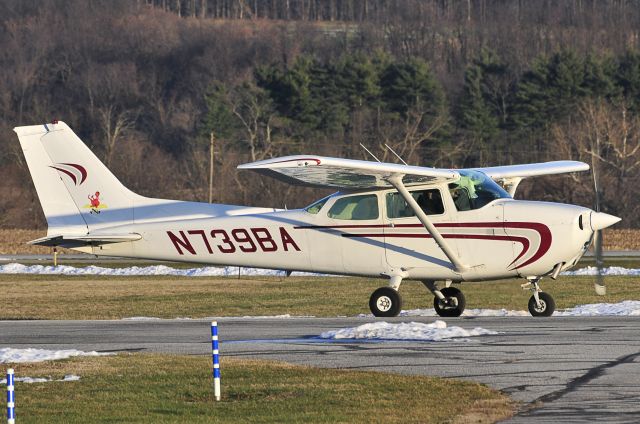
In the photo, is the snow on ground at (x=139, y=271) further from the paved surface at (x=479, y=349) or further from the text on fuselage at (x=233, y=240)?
the paved surface at (x=479, y=349)

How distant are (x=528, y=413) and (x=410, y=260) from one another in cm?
944

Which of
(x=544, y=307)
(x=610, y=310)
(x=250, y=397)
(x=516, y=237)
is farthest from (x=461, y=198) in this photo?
(x=250, y=397)

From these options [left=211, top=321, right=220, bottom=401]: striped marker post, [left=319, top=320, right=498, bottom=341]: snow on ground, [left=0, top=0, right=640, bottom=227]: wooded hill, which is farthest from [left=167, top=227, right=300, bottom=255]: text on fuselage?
[left=0, top=0, right=640, bottom=227]: wooded hill

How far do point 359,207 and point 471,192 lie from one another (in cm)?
187

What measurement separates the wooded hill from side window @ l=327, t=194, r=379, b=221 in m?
21.4

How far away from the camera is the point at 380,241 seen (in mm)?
21797

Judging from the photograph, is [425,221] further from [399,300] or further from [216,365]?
[216,365]

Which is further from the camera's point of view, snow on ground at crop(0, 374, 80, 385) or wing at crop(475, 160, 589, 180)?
wing at crop(475, 160, 589, 180)

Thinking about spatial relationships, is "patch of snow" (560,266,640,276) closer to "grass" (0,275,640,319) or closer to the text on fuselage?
"grass" (0,275,640,319)

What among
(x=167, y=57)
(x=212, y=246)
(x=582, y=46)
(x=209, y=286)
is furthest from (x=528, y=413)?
(x=167, y=57)

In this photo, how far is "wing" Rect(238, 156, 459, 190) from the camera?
19.5 metres

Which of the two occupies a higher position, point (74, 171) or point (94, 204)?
point (74, 171)

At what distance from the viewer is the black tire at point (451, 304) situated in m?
22.1

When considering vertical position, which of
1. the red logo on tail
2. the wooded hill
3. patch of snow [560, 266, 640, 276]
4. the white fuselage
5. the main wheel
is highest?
the wooded hill
